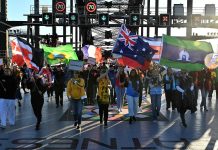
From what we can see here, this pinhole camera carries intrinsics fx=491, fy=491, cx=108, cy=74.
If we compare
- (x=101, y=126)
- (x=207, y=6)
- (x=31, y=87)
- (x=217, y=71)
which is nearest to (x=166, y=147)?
(x=101, y=126)

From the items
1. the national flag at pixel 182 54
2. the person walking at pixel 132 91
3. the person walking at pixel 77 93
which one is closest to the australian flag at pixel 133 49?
the national flag at pixel 182 54

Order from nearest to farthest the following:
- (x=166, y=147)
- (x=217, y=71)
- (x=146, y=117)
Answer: (x=166, y=147) < (x=146, y=117) < (x=217, y=71)

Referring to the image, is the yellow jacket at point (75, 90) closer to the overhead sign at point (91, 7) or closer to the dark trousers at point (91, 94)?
the dark trousers at point (91, 94)

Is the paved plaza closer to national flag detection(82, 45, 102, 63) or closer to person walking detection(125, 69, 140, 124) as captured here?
person walking detection(125, 69, 140, 124)

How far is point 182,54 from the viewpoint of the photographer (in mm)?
14836

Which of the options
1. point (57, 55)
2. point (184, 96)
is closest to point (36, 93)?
point (184, 96)

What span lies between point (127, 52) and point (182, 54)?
82.5 inches

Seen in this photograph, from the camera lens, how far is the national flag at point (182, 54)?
580 inches

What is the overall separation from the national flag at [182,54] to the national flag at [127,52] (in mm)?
1355

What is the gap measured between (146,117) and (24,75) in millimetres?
11379

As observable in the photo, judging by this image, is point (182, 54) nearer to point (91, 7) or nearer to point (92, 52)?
point (92, 52)

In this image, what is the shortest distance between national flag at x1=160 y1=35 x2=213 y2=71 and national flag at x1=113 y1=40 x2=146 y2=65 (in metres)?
1.35

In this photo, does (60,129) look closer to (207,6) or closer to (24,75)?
(24,75)

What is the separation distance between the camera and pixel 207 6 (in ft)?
141
